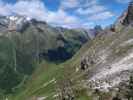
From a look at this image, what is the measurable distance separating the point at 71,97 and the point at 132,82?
2308cm

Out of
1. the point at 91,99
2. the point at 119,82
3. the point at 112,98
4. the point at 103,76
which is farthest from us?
the point at 103,76

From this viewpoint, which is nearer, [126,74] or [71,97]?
[71,97]

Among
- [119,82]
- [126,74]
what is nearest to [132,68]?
[126,74]

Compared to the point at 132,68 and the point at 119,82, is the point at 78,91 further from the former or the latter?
the point at 132,68

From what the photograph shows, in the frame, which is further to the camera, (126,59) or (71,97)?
(126,59)

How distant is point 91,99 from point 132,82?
65.2 ft

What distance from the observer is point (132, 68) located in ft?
363

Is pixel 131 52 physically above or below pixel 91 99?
above

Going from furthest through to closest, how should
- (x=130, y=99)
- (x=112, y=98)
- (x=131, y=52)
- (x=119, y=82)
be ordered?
(x=131, y=52)
(x=119, y=82)
(x=112, y=98)
(x=130, y=99)

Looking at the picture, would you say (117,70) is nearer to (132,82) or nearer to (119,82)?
(119,82)

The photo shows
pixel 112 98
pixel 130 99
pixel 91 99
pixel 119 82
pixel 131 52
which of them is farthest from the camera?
pixel 131 52

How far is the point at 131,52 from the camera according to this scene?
137000 mm

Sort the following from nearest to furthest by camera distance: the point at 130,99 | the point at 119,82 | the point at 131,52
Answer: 1. the point at 130,99
2. the point at 119,82
3. the point at 131,52

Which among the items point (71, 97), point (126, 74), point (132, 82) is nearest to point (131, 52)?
point (126, 74)
